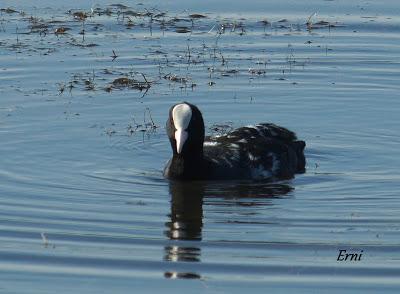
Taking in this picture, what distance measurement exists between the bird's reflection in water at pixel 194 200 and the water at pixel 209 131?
0.09ft

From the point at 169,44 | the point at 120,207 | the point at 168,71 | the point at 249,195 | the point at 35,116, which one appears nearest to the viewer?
the point at 120,207

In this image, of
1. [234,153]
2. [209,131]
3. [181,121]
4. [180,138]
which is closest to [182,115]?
[181,121]

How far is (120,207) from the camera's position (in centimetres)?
1149

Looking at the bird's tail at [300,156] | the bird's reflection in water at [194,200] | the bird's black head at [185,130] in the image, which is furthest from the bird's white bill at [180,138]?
the bird's tail at [300,156]

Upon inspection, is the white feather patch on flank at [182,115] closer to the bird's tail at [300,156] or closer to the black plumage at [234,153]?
the black plumage at [234,153]

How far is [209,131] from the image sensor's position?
14219 millimetres

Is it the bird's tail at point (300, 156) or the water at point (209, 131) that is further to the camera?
the bird's tail at point (300, 156)

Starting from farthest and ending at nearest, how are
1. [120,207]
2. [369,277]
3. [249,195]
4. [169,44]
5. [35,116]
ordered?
[169,44] → [35,116] → [249,195] → [120,207] → [369,277]

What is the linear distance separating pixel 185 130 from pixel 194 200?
2.30 ft

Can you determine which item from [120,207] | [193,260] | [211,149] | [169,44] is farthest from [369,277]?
[169,44]

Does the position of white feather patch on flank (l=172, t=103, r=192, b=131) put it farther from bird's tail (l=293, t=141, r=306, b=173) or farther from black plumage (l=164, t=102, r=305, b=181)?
bird's tail (l=293, t=141, r=306, b=173)

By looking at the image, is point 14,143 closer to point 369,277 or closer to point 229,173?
point 229,173

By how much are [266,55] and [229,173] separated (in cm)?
465

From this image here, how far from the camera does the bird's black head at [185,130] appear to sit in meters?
12.4
